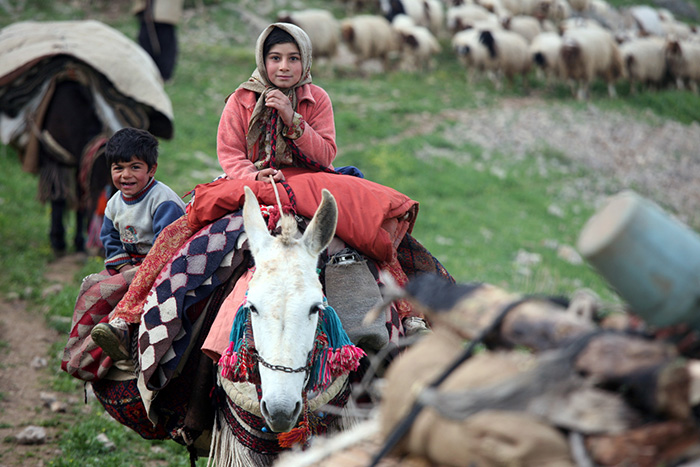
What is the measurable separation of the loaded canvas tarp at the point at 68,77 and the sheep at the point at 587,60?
13948 millimetres

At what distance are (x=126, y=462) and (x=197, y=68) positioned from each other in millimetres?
11406

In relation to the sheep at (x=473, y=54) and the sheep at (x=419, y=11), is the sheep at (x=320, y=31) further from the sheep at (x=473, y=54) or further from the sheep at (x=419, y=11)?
the sheep at (x=419, y=11)

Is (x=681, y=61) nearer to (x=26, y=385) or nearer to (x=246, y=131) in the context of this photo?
(x=246, y=131)

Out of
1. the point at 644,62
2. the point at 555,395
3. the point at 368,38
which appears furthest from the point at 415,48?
the point at 555,395

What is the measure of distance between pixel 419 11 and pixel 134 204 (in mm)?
20775

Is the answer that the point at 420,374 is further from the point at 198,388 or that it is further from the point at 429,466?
the point at 198,388

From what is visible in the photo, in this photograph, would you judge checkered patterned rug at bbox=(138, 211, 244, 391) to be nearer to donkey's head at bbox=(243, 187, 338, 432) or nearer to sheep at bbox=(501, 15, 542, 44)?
donkey's head at bbox=(243, 187, 338, 432)

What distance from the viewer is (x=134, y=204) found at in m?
3.47

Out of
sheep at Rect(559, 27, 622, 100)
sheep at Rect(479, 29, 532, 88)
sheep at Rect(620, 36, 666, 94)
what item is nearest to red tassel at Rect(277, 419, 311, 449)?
sheep at Rect(479, 29, 532, 88)

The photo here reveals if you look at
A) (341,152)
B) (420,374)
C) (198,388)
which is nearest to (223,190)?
(198,388)

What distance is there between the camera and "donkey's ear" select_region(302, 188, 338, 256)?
257 cm

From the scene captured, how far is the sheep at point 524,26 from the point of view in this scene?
21.4 m

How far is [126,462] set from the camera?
417 cm

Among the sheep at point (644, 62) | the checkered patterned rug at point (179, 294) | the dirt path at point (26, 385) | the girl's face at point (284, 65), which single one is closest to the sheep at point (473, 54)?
the sheep at point (644, 62)
